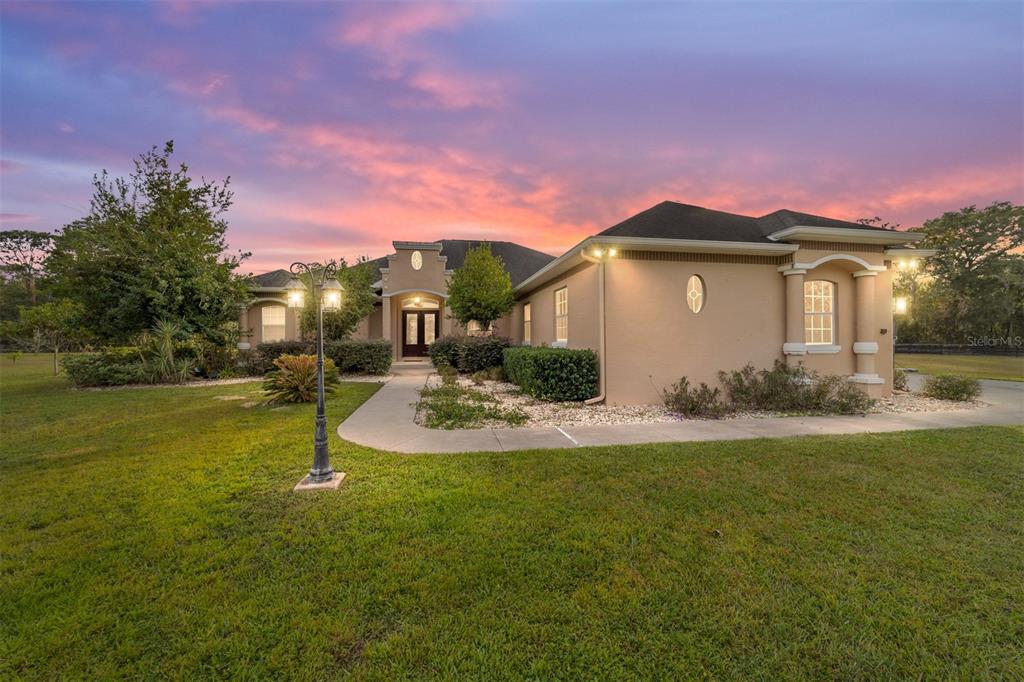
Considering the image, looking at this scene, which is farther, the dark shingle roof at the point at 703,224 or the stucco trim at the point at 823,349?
the stucco trim at the point at 823,349

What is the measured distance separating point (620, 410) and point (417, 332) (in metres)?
14.1

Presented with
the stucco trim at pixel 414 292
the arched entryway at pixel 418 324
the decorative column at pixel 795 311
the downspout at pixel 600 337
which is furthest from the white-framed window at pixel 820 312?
the arched entryway at pixel 418 324

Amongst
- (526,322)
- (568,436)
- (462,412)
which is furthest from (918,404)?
(526,322)

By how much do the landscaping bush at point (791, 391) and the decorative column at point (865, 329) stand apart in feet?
2.21

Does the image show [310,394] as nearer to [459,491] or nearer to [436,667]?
[459,491]

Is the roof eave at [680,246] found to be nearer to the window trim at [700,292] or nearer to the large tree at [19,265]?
the window trim at [700,292]

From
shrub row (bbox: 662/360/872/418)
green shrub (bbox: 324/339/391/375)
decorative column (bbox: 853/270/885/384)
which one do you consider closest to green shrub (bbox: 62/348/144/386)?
green shrub (bbox: 324/339/391/375)

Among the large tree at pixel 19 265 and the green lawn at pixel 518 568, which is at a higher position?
the large tree at pixel 19 265

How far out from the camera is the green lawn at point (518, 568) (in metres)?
1.97

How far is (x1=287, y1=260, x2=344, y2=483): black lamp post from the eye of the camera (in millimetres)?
4215

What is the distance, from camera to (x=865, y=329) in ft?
29.0

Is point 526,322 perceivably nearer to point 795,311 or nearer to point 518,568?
point 795,311

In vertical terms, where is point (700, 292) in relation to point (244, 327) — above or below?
above

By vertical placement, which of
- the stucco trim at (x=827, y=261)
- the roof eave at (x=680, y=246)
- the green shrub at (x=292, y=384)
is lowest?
the green shrub at (x=292, y=384)
